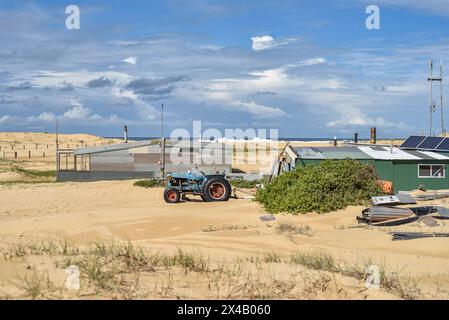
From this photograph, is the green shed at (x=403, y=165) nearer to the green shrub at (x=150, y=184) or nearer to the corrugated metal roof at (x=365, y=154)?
the corrugated metal roof at (x=365, y=154)

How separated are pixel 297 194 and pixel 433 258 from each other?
748cm

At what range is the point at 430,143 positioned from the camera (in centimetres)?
3031

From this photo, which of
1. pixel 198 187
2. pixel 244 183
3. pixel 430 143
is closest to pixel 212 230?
pixel 198 187

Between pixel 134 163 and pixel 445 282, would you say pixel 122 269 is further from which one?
pixel 134 163

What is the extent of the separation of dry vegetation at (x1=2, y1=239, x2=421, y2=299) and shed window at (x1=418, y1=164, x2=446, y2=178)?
57.6 ft

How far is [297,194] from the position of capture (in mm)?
19719

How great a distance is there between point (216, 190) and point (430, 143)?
12.9 metres

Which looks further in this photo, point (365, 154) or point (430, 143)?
point (430, 143)

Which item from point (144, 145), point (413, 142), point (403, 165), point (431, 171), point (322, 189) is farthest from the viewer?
point (144, 145)

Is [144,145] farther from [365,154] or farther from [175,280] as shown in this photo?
[175,280]

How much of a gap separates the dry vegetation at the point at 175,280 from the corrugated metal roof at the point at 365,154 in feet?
55.1

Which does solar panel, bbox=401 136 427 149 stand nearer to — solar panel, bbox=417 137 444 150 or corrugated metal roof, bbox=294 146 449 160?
solar panel, bbox=417 137 444 150

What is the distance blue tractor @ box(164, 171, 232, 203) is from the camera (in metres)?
23.9

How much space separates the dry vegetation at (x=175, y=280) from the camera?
22.9 feet
